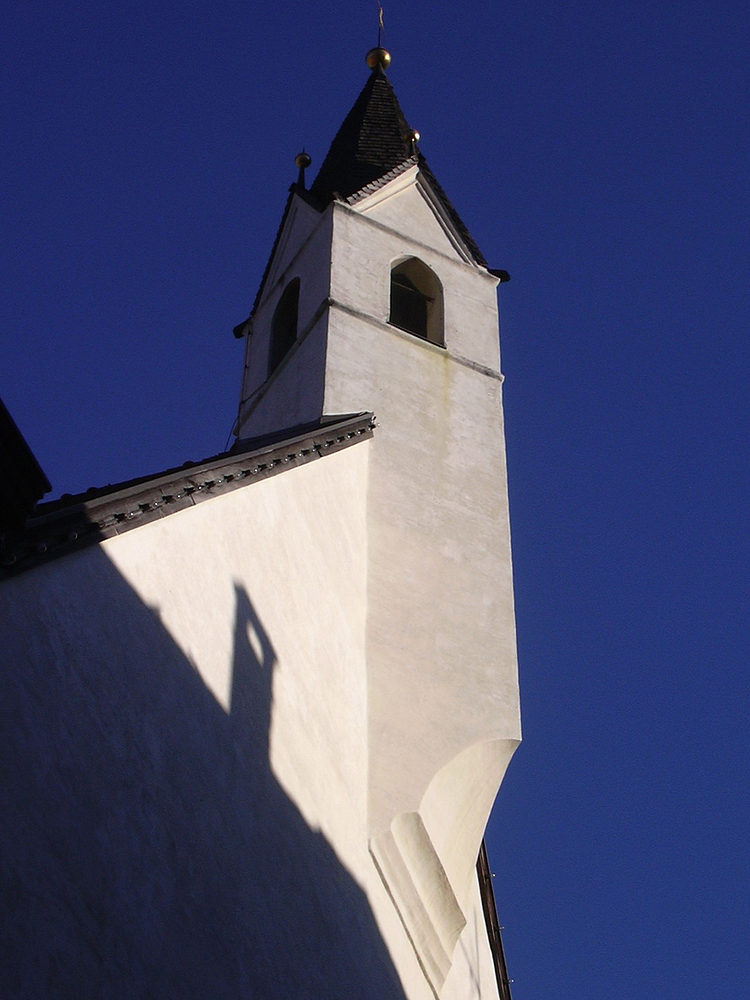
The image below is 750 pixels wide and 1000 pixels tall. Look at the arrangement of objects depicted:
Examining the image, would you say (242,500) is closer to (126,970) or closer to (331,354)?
(126,970)

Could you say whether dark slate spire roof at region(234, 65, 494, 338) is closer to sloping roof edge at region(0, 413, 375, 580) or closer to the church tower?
the church tower

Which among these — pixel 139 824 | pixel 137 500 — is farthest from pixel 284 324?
pixel 139 824

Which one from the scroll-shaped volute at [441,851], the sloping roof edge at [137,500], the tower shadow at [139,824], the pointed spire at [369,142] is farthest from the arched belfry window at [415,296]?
the tower shadow at [139,824]

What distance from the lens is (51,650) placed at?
19.6 ft

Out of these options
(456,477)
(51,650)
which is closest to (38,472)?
(51,650)

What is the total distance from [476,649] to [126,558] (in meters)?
5.51

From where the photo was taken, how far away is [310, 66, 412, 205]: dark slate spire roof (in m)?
17.2

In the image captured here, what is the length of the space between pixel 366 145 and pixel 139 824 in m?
13.9

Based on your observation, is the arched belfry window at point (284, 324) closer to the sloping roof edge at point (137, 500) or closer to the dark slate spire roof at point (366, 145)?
the dark slate spire roof at point (366, 145)

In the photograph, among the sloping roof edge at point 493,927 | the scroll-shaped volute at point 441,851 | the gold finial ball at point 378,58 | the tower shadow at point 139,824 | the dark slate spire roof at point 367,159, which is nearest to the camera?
the tower shadow at point 139,824

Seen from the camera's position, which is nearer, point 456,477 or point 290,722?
point 290,722

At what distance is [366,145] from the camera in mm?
18562

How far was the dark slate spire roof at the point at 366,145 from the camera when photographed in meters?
17.2

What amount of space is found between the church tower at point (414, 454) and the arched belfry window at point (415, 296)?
25mm
